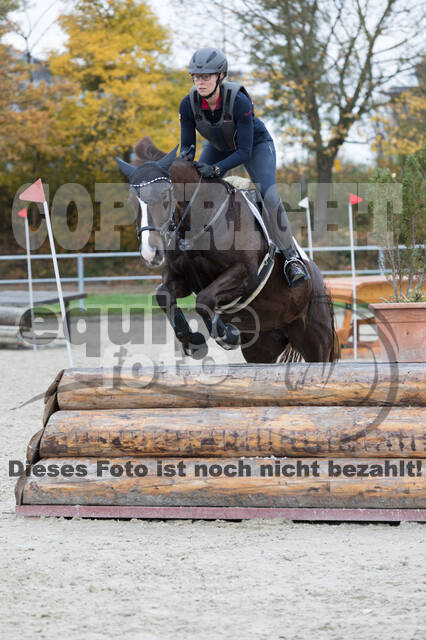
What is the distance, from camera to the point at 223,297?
400 centimetres

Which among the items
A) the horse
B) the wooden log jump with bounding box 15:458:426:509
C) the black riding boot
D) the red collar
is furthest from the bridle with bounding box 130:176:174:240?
the wooden log jump with bounding box 15:458:426:509

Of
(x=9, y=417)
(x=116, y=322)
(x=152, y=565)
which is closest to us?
(x=152, y=565)

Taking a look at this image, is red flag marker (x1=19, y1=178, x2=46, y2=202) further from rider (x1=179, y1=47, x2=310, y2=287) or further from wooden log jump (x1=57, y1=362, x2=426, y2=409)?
wooden log jump (x1=57, y1=362, x2=426, y2=409)

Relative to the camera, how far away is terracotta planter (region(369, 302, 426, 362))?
5465mm

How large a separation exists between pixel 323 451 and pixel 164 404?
70 cm

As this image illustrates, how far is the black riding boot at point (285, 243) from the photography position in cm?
432

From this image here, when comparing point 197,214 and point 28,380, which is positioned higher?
point 197,214

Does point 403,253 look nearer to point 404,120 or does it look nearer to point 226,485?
point 226,485

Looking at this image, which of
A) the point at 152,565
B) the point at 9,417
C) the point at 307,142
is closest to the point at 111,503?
the point at 152,565

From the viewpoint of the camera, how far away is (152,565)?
2654mm

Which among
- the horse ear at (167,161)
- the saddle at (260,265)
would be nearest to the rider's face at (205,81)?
the horse ear at (167,161)

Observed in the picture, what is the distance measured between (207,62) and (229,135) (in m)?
0.42

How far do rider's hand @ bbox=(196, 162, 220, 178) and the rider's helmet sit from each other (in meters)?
0.46

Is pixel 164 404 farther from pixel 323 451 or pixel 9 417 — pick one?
pixel 9 417
